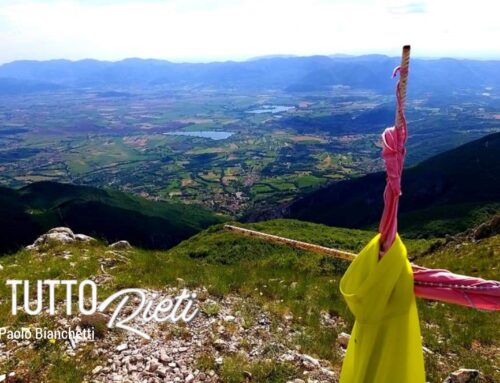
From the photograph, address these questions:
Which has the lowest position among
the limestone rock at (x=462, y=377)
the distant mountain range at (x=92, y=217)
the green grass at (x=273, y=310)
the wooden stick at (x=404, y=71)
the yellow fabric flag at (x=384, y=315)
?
the distant mountain range at (x=92, y=217)

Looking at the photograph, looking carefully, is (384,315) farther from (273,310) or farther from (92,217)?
(92,217)

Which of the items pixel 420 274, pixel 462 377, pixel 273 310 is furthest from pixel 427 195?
pixel 420 274

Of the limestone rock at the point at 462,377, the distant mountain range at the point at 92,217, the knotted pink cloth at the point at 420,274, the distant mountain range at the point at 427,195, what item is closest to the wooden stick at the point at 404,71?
the knotted pink cloth at the point at 420,274

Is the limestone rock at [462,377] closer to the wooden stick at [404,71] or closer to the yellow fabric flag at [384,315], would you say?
the yellow fabric flag at [384,315]

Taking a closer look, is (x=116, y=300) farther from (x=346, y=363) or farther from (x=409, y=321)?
(x=409, y=321)

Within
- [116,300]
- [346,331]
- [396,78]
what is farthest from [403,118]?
[116,300]

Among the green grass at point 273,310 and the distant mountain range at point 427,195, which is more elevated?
the green grass at point 273,310
